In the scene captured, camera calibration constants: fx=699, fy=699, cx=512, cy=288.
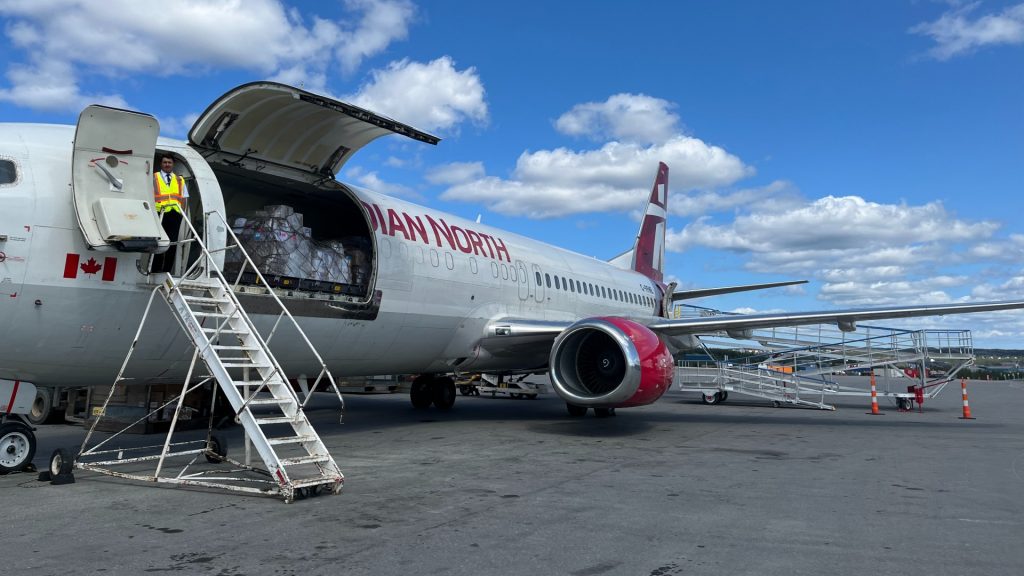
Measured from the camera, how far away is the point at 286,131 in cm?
891

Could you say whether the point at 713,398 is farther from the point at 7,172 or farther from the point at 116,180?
the point at 7,172

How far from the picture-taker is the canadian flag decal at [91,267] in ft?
21.2

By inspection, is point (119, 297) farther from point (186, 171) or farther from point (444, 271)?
point (444, 271)

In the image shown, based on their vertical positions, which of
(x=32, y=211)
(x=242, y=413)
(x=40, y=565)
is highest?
(x=32, y=211)

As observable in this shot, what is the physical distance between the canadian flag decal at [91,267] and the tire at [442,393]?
33.0 ft

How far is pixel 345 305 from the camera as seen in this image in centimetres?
925

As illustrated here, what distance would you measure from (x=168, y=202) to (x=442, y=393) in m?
10.1

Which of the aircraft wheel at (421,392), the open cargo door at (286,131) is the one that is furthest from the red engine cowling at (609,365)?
the aircraft wheel at (421,392)

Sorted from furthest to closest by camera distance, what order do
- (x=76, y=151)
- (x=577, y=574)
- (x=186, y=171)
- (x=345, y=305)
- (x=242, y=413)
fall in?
(x=345, y=305) < (x=186, y=171) < (x=76, y=151) < (x=242, y=413) < (x=577, y=574)

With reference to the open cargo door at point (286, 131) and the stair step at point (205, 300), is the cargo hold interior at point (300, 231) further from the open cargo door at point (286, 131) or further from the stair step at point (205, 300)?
the stair step at point (205, 300)

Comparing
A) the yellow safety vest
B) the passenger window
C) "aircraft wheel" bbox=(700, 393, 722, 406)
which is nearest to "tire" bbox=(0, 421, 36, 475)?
the passenger window

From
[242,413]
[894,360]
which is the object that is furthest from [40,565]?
[894,360]

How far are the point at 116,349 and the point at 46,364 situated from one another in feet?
2.01

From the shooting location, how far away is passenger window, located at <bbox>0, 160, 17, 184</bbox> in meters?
6.29
